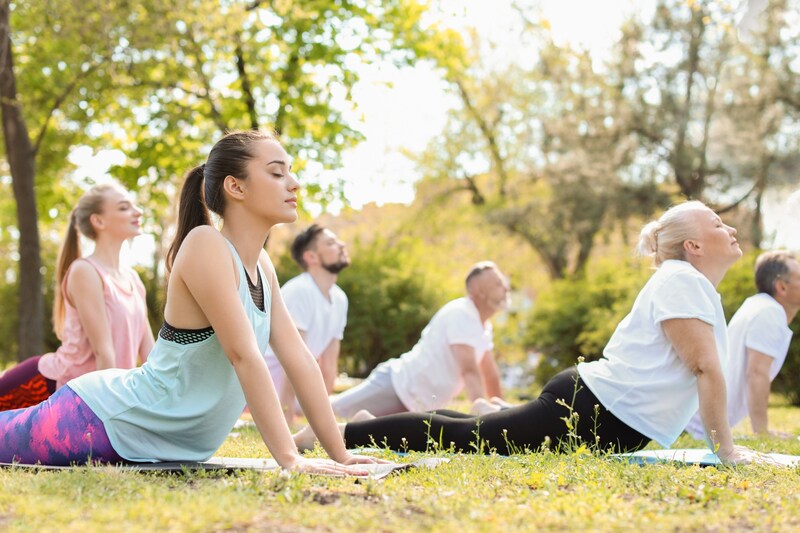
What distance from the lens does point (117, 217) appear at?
6.73 m

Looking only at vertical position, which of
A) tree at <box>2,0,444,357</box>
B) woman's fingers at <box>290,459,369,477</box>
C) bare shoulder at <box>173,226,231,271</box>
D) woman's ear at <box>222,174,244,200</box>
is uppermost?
tree at <box>2,0,444,357</box>

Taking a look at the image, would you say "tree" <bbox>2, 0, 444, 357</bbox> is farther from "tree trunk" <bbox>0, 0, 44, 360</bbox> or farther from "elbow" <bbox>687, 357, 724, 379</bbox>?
"elbow" <bbox>687, 357, 724, 379</bbox>

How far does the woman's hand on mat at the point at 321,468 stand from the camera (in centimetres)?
366

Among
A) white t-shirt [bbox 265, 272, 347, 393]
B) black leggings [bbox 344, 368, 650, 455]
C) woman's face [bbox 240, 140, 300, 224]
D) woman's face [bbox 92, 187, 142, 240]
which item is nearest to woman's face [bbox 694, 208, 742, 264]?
black leggings [bbox 344, 368, 650, 455]

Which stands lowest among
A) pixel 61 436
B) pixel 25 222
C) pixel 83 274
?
pixel 61 436

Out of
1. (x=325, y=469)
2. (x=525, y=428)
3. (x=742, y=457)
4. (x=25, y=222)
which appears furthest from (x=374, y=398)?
(x=25, y=222)

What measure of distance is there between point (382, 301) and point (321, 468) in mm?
13673

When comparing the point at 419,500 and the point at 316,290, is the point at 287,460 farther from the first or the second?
the point at 316,290

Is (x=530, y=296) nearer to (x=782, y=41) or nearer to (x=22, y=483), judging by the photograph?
(x=782, y=41)

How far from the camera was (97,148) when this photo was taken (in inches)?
669

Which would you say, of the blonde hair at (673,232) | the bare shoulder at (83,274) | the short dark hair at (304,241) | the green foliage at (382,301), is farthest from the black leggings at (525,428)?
the green foliage at (382,301)

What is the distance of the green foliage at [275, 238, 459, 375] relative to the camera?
17.3 metres

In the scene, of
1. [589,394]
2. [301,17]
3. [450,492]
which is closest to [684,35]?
[301,17]

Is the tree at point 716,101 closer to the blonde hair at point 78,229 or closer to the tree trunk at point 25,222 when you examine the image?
the tree trunk at point 25,222
